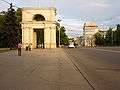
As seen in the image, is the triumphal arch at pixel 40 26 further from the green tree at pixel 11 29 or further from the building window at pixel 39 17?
the green tree at pixel 11 29

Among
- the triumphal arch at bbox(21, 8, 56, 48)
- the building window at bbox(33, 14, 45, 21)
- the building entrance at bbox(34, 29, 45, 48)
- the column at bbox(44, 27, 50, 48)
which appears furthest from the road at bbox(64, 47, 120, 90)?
the building window at bbox(33, 14, 45, 21)

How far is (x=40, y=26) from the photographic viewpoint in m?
94.2

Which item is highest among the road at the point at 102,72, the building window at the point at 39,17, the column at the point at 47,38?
the building window at the point at 39,17

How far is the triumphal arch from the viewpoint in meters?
94.1

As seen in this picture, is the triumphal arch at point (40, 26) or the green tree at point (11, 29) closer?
the green tree at point (11, 29)

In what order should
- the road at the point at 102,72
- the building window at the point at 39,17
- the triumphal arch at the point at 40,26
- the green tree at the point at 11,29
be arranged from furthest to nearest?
the building window at the point at 39,17
the triumphal arch at the point at 40,26
the green tree at the point at 11,29
the road at the point at 102,72

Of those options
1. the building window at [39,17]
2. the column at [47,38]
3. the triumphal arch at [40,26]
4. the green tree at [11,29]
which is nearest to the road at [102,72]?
the green tree at [11,29]

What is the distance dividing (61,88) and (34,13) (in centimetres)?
8721

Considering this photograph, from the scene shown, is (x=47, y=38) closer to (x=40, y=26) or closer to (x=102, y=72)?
(x=40, y=26)

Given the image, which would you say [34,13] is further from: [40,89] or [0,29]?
[40,89]

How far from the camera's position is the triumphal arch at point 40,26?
94.1 metres

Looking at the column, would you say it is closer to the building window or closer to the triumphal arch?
the triumphal arch

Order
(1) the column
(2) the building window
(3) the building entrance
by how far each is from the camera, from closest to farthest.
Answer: (1) the column
(2) the building window
(3) the building entrance

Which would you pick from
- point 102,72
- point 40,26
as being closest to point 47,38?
point 40,26
